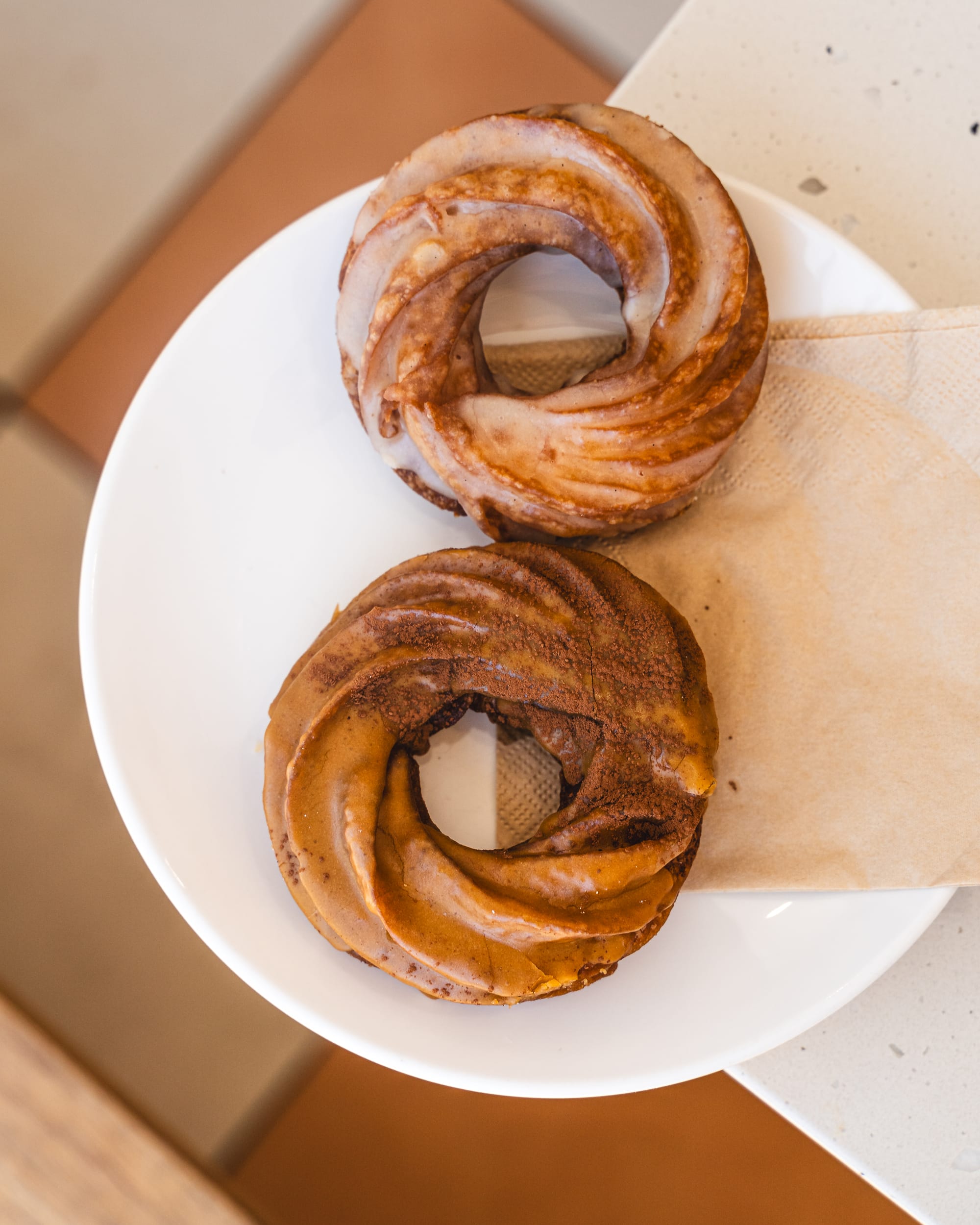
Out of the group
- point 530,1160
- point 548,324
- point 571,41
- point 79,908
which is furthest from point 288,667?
point 571,41

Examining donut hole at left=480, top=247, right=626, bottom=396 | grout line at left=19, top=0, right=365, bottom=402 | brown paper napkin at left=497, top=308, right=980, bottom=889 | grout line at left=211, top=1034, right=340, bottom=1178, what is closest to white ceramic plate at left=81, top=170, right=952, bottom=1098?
brown paper napkin at left=497, top=308, right=980, bottom=889

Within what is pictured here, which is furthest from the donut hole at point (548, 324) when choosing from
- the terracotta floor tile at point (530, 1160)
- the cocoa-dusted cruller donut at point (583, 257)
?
the terracotta floor tile at point (530, 1160)

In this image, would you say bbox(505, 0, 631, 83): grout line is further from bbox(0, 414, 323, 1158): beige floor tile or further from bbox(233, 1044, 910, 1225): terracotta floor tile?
bbox(233, 1044, 910, 1225): terracotta floor tile

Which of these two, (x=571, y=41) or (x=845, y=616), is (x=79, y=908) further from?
(x=571, y=41)

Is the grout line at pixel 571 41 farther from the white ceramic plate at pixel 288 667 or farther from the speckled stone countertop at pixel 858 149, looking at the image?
the white ceramic plate at pixel 288 667

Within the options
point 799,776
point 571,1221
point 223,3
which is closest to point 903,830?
point 799,776
